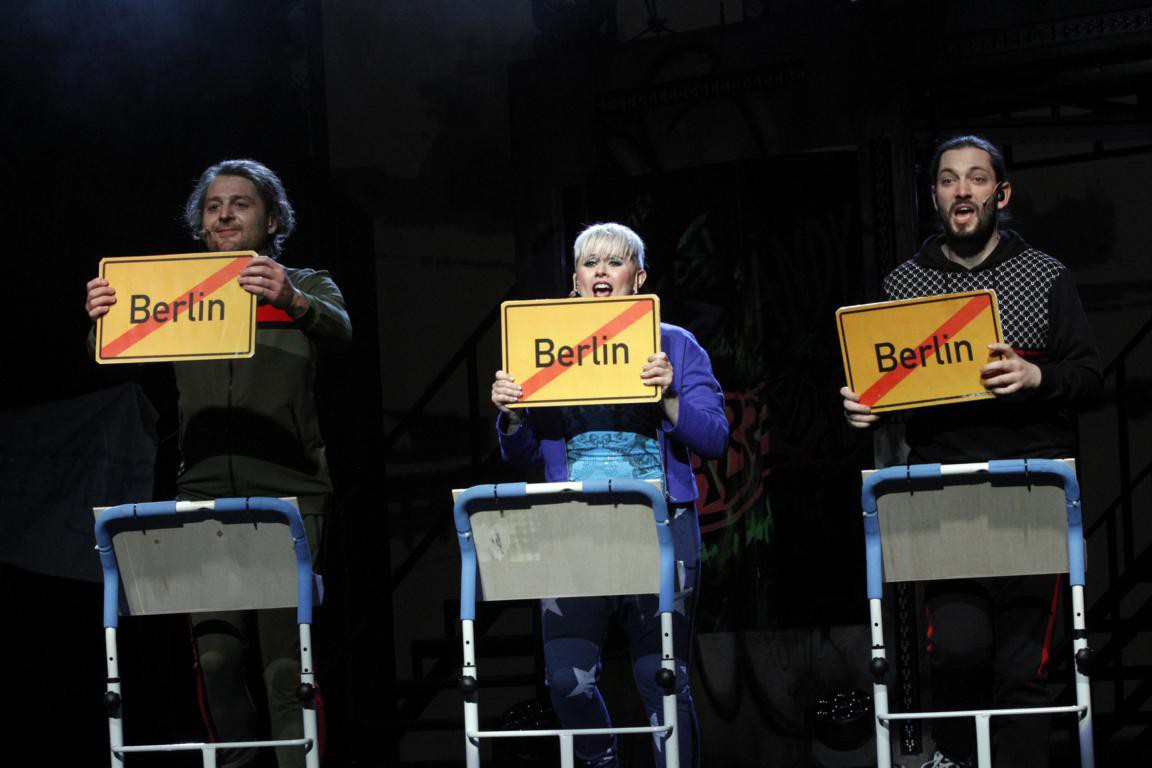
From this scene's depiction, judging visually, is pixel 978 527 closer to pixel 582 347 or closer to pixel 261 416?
pixel 582 347

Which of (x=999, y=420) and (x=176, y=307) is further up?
(x=176, y=307)

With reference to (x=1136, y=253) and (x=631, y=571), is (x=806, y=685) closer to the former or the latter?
(x=631, y=571)

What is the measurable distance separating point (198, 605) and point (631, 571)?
3.37 feet

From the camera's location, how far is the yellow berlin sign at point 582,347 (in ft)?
10.8

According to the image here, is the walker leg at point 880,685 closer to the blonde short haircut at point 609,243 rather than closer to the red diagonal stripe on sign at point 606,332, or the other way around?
the red diagonal stripe on sign at point 606,332

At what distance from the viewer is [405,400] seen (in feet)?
25.7

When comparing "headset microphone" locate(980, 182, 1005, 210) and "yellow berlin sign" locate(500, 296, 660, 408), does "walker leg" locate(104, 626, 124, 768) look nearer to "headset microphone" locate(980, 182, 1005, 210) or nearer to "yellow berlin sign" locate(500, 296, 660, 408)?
"yellow berlin sign" locate(500, 296, 660, 408)

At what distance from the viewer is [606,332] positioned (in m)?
3.32

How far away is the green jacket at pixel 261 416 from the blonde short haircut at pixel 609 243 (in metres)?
0.68

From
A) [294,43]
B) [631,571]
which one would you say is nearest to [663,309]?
[631,571]

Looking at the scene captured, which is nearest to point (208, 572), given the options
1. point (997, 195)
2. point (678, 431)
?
point (678, 431)

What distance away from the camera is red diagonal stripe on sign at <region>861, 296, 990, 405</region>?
321 centimetres

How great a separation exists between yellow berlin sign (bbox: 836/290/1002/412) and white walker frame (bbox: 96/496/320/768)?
142 cm

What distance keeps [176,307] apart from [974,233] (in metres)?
2.02
